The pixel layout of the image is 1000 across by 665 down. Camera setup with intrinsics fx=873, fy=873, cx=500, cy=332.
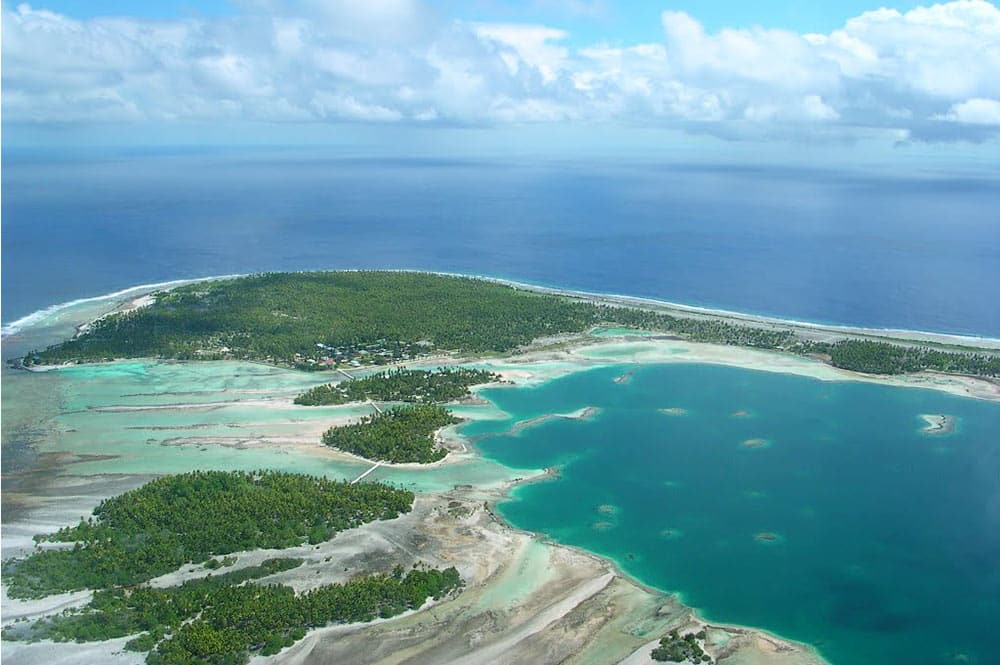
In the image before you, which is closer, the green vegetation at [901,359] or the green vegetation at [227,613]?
the green vegetation at [227,613]

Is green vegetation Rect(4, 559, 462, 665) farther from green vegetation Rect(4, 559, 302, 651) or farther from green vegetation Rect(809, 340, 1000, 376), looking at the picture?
green vegetation Rect(809, 340, 1000, 376)

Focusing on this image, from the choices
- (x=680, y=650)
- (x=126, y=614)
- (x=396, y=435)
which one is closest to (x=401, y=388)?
(x=396, y=435)

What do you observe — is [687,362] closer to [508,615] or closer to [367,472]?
[367,472]

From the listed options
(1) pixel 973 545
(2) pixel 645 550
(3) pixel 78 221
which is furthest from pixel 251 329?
(3) pixel 78 221

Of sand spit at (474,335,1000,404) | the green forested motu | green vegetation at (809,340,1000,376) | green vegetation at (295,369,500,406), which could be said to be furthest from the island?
green vegetation at (809,340,1000,376)

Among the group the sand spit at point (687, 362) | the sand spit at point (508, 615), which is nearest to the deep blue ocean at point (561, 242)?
the sand spit at point (687, 362)

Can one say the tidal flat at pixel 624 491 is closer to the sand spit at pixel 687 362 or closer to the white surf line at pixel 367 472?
the sand spit at pixel 687 362
